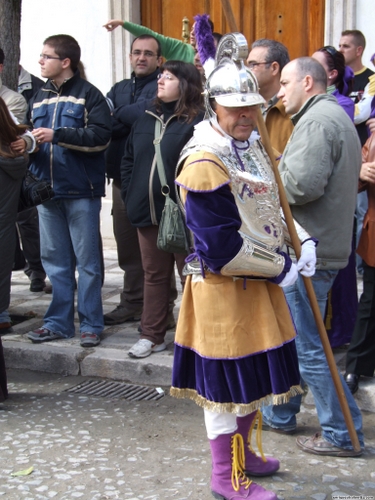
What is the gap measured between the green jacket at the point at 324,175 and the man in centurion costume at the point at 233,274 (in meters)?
0.35

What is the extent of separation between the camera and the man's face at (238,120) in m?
3.15

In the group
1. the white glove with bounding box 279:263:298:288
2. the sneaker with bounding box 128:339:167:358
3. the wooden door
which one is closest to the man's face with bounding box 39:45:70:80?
the sneaker with bounding box 128:339:167:358

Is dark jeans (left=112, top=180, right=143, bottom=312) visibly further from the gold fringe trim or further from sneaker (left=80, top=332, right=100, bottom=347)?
the gold fringe trim

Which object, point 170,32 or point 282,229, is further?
point 170,32

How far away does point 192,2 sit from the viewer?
8461mm

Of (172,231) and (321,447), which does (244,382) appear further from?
(172,231)

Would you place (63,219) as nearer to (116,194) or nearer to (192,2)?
(116,194)

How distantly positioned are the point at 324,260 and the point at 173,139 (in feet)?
5.28

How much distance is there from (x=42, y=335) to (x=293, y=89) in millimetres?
2737

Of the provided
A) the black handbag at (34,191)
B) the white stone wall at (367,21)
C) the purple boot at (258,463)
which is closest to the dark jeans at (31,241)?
the black handbag at (34,191)

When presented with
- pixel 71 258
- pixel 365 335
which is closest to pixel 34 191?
pixel 71 258

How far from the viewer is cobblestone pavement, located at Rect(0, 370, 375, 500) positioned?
3.52 metres

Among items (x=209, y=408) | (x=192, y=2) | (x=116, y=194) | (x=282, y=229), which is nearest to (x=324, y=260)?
(x=282, y=229)

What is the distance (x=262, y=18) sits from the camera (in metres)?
8.21
